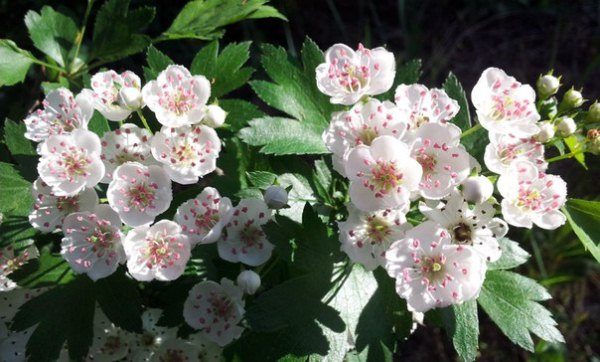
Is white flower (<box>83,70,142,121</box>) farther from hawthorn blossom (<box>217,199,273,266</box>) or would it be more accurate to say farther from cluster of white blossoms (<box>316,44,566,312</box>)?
cluster of white blossoms (<box>316,44,566,312</box>)

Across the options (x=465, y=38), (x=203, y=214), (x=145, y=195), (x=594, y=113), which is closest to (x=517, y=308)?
(x=594, y=113)

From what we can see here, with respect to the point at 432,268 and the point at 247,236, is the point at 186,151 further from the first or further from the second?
the point at 432,268

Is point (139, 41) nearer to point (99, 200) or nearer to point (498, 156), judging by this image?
point (99, 200)

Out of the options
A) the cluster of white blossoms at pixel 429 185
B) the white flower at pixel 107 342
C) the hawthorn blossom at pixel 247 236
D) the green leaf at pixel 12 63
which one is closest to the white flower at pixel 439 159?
the cluster of white blossoms at pixel 429 185

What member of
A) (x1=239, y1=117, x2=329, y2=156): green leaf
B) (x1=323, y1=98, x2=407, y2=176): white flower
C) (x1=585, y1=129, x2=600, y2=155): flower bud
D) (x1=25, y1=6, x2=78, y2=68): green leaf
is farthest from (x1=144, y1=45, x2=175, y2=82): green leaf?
(x1=585, y1=129, x2=600, y2=155): flower bud

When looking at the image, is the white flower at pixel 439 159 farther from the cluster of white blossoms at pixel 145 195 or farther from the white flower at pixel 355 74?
the cluster of white blossoms at pixel 145 195

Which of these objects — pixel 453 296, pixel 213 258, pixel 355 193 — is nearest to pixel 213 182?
pixel 213 258
